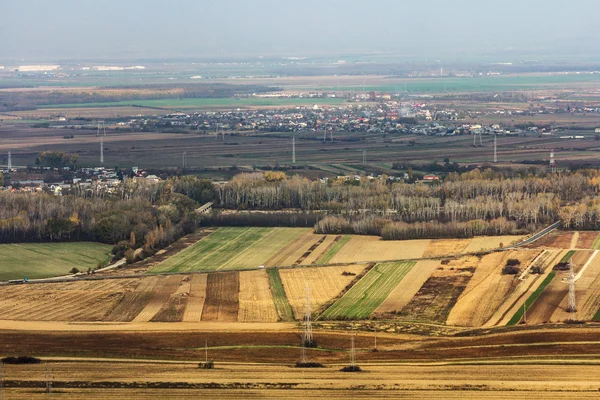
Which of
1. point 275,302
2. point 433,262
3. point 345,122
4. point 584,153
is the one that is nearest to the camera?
point 275,302

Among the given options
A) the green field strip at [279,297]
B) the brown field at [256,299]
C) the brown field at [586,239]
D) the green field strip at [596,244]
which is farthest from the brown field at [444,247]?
the brown field at [256,299]

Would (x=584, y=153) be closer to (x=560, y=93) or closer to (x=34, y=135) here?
(x=34, y=135)

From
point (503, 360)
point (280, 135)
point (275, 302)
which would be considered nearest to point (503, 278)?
point (275, 302)

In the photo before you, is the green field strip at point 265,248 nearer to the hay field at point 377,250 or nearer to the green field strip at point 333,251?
the green field strip at point 333,251

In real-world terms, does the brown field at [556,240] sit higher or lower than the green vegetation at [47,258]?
higher

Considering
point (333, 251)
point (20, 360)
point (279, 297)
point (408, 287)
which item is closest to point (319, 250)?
point (333, 251)

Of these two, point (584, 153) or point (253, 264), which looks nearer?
point (253, 264)

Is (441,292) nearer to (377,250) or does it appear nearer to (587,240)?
(377,250)
